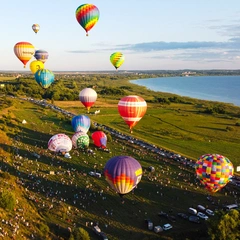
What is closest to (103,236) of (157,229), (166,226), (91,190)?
(157,229)

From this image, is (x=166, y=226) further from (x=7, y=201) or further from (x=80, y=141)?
(x=80, y=141)

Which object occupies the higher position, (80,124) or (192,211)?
(80,124)

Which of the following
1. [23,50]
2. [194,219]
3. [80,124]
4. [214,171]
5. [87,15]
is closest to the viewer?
[194,219]

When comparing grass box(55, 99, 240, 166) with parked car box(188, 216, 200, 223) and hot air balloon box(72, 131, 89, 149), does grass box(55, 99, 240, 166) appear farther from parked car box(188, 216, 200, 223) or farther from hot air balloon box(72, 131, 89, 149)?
parked car box(188, 216, 200, 223)

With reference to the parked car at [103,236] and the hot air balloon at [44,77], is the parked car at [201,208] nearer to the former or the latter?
the parked car at [103,236]

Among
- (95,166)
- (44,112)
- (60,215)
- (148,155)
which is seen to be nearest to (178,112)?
(44,112)
